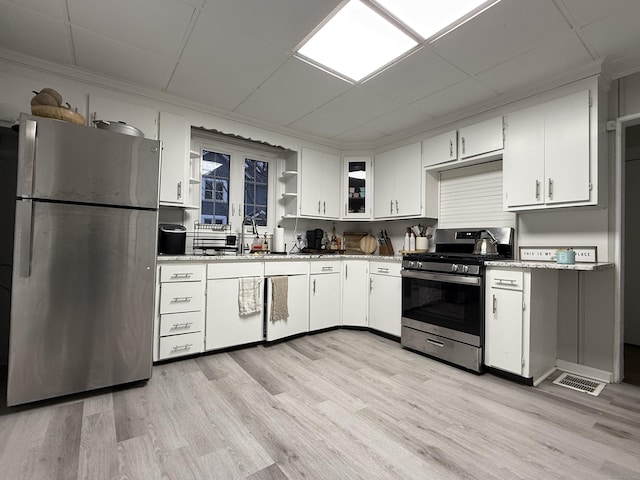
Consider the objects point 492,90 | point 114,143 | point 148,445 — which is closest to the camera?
point 148,445

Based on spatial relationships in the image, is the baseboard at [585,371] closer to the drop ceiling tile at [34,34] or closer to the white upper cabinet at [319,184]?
the white upper cabinet at [319,184]

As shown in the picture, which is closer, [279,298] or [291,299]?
[279,298]

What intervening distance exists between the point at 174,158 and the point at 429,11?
240 cm

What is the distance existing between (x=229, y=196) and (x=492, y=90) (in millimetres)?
2910

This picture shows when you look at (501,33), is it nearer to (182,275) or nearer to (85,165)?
(85,165)

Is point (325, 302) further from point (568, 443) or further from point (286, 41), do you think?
point (286, 41)

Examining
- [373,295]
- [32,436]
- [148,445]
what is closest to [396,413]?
[148,445]

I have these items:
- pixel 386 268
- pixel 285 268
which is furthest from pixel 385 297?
pixel 285 268

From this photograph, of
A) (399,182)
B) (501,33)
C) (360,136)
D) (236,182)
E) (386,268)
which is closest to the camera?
(501,33)

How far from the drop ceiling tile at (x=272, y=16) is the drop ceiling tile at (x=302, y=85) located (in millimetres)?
300

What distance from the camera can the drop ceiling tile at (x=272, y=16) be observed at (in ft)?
5.88

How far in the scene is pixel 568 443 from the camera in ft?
5.39

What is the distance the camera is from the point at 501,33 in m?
1.99

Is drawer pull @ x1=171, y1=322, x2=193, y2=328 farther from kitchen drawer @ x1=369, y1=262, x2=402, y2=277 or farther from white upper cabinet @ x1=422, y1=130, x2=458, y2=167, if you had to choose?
white upper cabinet @ x1=422, y1=130, x2=458, y2=167
